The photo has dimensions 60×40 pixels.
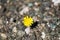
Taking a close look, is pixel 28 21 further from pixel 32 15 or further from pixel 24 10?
pixel 24 10

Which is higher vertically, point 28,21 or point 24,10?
point 24,10

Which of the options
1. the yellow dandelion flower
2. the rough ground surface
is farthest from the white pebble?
the yellow dandelion flower

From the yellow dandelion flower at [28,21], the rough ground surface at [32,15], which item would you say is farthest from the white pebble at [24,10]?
the yellow dandelion flower at [28,21]

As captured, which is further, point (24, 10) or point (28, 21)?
point (24, 10)

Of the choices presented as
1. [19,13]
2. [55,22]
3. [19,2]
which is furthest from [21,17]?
[55,22]

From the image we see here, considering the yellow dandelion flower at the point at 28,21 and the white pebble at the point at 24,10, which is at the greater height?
the white pebble at the point at 24,10

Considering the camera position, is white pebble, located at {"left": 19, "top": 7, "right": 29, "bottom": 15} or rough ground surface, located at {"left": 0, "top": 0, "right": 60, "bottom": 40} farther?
white pebble, located at {"left": 19, "top": 7, "right": 29, "bottom": 15}

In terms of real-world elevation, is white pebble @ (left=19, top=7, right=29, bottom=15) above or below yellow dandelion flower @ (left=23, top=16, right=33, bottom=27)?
above

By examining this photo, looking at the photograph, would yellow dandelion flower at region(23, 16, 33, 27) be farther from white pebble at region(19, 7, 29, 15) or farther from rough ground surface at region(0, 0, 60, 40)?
white pebble at region(19, 7, 29, 15)

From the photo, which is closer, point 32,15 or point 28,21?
point 28,21

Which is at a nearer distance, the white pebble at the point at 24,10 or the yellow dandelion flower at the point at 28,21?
the yellow dandelion flower at the point at 28,21

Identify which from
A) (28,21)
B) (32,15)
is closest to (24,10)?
(32,15)

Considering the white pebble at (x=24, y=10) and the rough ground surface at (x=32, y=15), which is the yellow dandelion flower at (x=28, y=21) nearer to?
the rough ground surface at (x=32, y=15)
